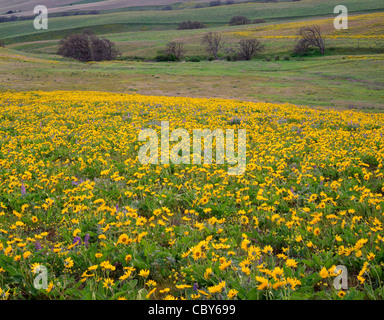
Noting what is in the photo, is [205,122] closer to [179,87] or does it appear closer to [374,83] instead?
[179,87]

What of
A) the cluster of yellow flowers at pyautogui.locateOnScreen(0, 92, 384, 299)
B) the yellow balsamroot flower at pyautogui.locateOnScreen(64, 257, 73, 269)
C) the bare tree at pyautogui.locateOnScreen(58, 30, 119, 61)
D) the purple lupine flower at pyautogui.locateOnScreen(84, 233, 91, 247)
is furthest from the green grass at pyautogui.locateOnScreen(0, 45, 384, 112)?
the bare tree at pyautogui.locateOnScreen(58, 30, 119, 61)

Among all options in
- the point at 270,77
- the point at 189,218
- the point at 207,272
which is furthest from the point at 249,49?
the point at 207,272

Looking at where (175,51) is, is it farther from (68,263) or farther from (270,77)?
(68,263)

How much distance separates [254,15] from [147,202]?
190m

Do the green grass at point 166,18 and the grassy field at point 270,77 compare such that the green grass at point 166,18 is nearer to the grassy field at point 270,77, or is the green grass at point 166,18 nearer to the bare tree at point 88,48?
the bare tree at point 88,48

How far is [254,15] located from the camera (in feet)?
561

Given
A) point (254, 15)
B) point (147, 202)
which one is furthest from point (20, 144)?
point (254, 15)

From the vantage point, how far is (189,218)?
5164mm

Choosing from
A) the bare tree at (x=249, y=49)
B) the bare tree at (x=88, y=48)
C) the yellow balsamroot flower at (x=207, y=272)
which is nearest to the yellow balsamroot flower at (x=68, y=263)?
the yellow balsamroot flower at (x=207, y=272)
